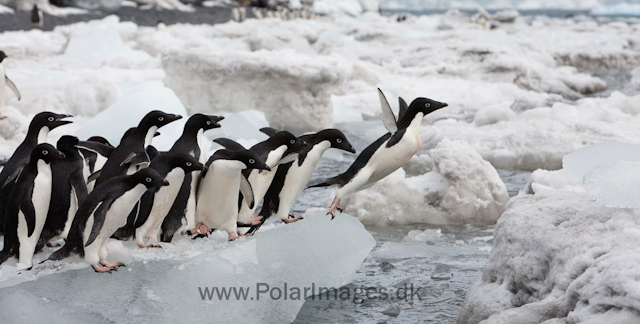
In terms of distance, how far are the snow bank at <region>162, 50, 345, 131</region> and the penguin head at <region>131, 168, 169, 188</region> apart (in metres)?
5.40

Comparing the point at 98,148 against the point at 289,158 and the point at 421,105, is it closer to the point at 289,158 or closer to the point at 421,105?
the point at 289,158

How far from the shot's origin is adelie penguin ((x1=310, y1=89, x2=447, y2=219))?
12.0ft

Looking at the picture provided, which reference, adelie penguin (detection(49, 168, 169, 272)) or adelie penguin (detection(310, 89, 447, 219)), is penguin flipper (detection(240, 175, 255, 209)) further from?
adelie penguin (detection(49, 168, 169, 272))

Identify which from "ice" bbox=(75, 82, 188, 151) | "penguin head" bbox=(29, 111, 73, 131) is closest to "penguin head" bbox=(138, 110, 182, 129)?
"penguin head" bbox=(29, 111, 73, 131)

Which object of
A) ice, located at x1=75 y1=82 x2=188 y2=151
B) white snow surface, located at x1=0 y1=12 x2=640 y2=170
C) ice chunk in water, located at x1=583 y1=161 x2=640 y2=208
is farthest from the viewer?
white snow surface, located at x1=0 y1=12 x2=640 y2=170

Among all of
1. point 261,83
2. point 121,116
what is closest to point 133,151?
point 121,116

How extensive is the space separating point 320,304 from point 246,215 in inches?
21.6

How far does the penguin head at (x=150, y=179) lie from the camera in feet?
A: 9.36

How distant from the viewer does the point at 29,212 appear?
9.86 feet

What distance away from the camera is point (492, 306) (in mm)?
2797

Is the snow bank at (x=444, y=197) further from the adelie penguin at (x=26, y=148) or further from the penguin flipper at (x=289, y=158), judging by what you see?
the adelie penguin at (x=26, y=148)

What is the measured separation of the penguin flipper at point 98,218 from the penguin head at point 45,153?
1.21 ft

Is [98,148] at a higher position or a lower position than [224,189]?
higher

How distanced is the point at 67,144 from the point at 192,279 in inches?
32.7
